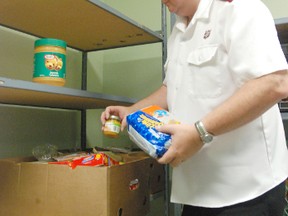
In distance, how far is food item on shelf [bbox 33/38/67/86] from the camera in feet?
3.21

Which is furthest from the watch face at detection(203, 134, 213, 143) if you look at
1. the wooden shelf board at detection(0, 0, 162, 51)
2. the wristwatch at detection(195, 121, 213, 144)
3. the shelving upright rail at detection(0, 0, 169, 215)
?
the wooden shelf board at detection(0, 0, 162, 51)

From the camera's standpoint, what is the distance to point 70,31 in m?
1.41

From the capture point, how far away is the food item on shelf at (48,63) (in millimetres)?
979

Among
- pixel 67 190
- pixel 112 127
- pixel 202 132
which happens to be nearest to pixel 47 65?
pixel 112 127

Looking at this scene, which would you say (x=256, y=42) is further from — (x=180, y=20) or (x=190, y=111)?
(x=180, y=20)

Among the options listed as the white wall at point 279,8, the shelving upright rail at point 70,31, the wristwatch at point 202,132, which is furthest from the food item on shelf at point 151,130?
the white wall at point 279,8

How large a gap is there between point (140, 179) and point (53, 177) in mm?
315

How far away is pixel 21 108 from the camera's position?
145 centimetres

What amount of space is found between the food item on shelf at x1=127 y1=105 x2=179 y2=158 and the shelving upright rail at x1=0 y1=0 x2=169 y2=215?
0.27 meters

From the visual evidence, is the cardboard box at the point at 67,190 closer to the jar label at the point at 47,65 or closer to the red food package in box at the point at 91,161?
the red food package in box at the point at 91,161

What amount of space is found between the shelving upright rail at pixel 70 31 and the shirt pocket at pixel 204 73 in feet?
1.28

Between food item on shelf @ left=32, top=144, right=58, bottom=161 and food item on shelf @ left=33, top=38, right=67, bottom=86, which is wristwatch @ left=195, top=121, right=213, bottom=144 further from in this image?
food item on shelf @ left=32, top=144, right=58, bottom=161

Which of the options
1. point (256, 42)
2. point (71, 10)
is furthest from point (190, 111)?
point (71, 10)

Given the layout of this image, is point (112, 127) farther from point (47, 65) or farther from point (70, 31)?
point (70, 31)
